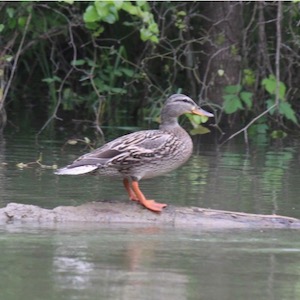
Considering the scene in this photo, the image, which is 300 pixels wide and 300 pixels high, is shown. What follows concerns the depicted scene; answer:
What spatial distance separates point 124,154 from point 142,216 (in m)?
0.46

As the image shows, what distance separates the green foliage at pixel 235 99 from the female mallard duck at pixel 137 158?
512 centimetres

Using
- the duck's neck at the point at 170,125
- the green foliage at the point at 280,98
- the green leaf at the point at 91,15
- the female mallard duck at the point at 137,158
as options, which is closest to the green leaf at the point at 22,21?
the green leaf at the point at 91,15

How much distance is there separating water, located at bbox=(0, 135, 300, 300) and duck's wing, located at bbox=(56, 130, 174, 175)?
17.2 inches

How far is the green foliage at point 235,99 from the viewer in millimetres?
12984

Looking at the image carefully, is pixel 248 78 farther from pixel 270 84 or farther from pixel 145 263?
pixel 145 263

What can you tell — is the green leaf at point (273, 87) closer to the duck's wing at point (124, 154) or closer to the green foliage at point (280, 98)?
the green foliage at point (280, 98)

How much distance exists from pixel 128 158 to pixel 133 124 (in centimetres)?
689

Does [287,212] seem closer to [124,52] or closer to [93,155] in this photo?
[93,155]

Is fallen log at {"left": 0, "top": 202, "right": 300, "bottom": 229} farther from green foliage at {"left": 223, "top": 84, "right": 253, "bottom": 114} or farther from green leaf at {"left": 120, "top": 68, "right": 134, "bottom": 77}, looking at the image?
green leaf at {"left": 120, "top": 68, "right": 134, "bottom": 77}

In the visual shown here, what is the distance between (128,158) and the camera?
24.4ft

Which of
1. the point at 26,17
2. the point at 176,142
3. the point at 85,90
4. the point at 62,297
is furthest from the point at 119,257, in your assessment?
the point at 85,90

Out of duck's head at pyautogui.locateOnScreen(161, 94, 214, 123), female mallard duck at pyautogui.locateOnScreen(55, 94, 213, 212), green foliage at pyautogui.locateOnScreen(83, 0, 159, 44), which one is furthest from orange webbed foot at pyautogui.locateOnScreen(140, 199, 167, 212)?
green foliage at pyautogui.locateOnScreen(83, 0, 159, 44)

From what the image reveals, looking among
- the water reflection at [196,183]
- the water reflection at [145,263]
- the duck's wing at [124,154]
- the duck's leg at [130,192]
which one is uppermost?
the duck's wing at [124,154]

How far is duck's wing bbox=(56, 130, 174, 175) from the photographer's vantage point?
24.2ft
